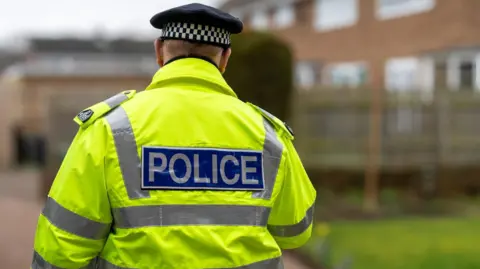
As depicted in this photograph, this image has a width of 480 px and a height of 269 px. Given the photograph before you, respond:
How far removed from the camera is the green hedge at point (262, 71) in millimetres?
11461

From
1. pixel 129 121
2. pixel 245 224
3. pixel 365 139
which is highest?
pixel 129 121

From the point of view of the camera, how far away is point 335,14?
1176 inches

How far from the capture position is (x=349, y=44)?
1133 inches

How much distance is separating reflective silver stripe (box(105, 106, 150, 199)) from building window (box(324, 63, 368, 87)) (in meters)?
25.3

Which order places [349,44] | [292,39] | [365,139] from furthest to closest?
[292,39] → [349,44] → [365,139]

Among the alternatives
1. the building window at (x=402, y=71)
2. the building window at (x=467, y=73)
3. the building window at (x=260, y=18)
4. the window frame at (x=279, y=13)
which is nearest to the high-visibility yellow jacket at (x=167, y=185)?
the building window at (x=467, y=73)

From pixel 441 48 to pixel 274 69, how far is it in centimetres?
1291

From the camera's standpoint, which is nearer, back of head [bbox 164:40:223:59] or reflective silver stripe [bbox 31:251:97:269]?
reflective silver stripe [bbox 31:251:97:269]

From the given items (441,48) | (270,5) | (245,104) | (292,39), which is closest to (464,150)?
(441,48)

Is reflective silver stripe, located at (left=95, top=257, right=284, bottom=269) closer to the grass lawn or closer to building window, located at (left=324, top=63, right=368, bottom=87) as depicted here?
the grass lawn

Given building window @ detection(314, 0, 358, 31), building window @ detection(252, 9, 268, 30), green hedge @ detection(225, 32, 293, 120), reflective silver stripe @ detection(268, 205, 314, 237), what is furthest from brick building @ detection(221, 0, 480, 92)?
reflective silver stripe @ detection(268, 205, 314, 237)

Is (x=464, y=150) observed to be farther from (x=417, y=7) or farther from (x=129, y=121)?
(x=129, y=121)

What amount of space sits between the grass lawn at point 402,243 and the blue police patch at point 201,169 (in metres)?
5.32

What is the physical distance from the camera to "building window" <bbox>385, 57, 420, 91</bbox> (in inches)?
1005
